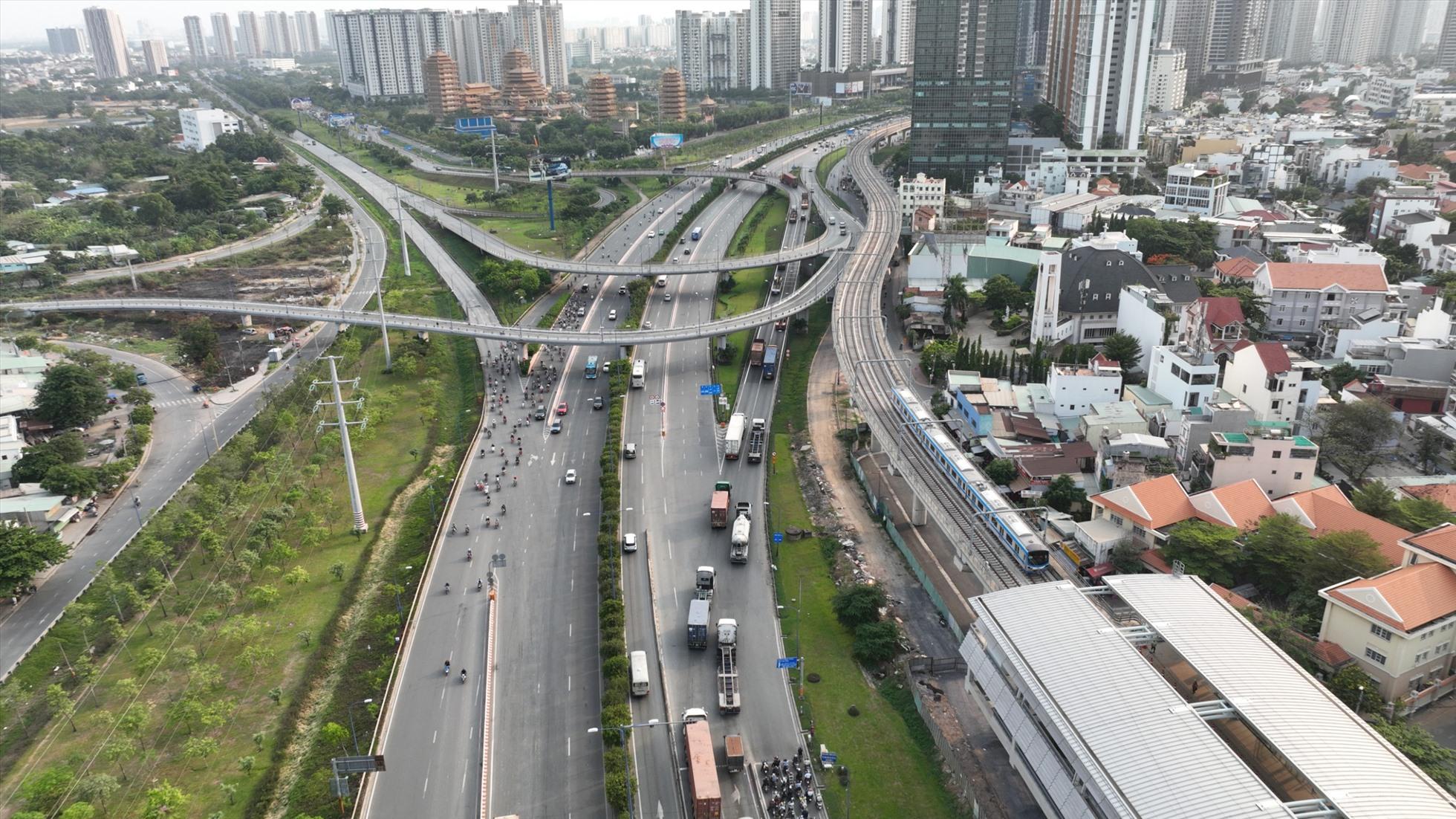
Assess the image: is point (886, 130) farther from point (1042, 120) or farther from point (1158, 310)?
point (1158, 310)

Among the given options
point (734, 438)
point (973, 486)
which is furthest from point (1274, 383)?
point (734, 438)

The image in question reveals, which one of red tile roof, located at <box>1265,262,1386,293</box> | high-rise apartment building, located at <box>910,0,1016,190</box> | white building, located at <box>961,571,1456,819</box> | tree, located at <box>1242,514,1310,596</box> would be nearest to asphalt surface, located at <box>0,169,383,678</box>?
white building, located at <box>961,571,1456,819</box>

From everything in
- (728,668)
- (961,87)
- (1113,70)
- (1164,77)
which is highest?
(1113,70)

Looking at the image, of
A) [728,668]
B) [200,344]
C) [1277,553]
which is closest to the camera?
[728,668]

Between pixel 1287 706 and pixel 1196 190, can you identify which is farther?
pixel 1196 190

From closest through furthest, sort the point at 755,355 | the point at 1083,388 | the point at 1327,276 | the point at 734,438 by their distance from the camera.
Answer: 1. the point at 1083,388
2. the point at 734,438
3. the point at 1327,276
4. the point at 755,355

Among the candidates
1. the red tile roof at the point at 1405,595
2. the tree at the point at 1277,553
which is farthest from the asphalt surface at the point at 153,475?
the red tile roof at the point at 1405,595

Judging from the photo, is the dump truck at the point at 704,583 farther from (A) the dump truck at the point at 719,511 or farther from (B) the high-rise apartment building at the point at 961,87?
(B) the high-rise apartment building at the point at 961,87

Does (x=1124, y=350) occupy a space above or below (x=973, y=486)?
above

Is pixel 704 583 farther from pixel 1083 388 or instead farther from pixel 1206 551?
pixel 1083 388
